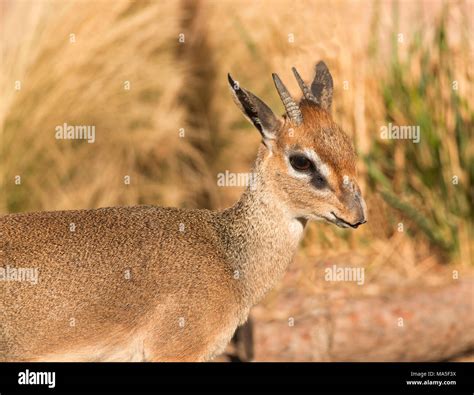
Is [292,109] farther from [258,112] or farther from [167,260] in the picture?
[167,260]

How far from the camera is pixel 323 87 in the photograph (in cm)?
694

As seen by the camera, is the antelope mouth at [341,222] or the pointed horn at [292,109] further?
the pointed horn at [292,109]

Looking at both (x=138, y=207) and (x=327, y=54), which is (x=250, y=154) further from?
(x=138, y=207)

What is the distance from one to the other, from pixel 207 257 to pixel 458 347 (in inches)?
167
